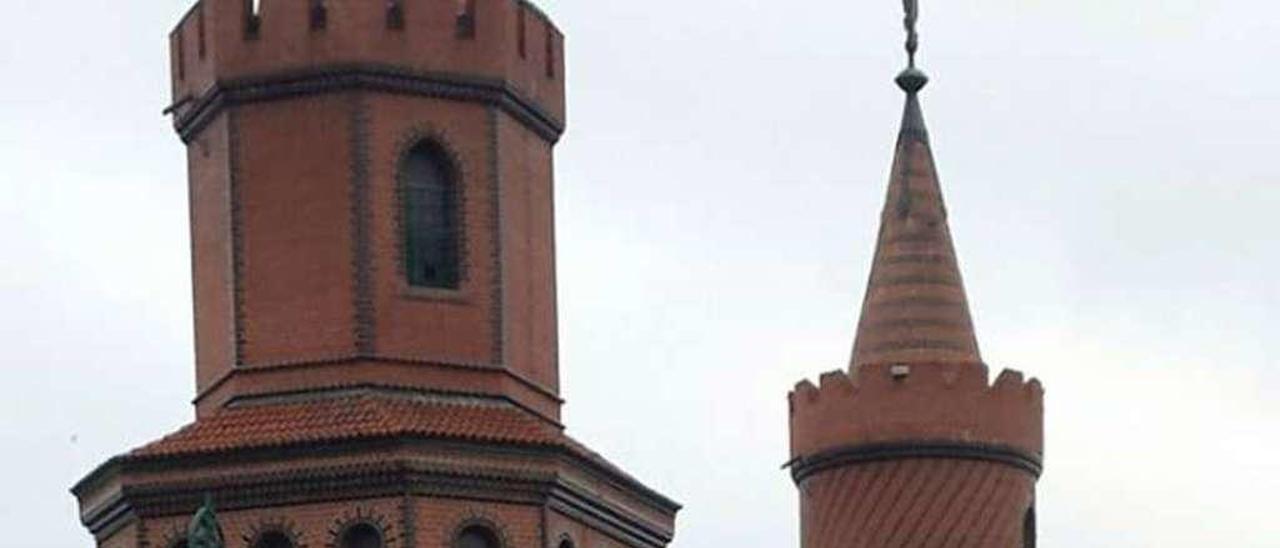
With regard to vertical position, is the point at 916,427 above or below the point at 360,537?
above

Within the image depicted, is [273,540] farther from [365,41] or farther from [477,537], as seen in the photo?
[365,41]

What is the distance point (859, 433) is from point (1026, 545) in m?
2.10

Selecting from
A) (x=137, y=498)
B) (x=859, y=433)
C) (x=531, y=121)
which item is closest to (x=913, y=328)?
(x=859, y=433)

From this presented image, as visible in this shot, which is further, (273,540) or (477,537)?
(477,537)

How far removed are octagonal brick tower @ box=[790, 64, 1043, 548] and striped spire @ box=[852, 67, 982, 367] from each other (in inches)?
0.4

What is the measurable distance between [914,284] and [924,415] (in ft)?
4.96

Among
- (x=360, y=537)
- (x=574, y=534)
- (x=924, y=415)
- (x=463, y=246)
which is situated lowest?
(x=360, y=537)

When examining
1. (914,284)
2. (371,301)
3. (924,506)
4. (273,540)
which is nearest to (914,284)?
(914,284)

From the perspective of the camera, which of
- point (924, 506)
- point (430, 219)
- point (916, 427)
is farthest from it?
point (916, 427)

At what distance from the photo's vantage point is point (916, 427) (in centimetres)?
5012

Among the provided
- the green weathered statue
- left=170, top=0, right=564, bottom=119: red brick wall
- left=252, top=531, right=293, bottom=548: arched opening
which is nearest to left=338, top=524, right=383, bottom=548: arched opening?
left=252, top=531, right=293, bottom=548: arched opening

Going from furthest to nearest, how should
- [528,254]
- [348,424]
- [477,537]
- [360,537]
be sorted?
1. [528,254]
2. [477,537]
3. [348,424]
4. [360,537]

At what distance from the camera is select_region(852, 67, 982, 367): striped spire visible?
50688 mm

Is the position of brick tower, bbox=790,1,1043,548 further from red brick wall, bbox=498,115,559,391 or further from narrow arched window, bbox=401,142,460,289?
narrow arched window, bbox=401,142,460,289
